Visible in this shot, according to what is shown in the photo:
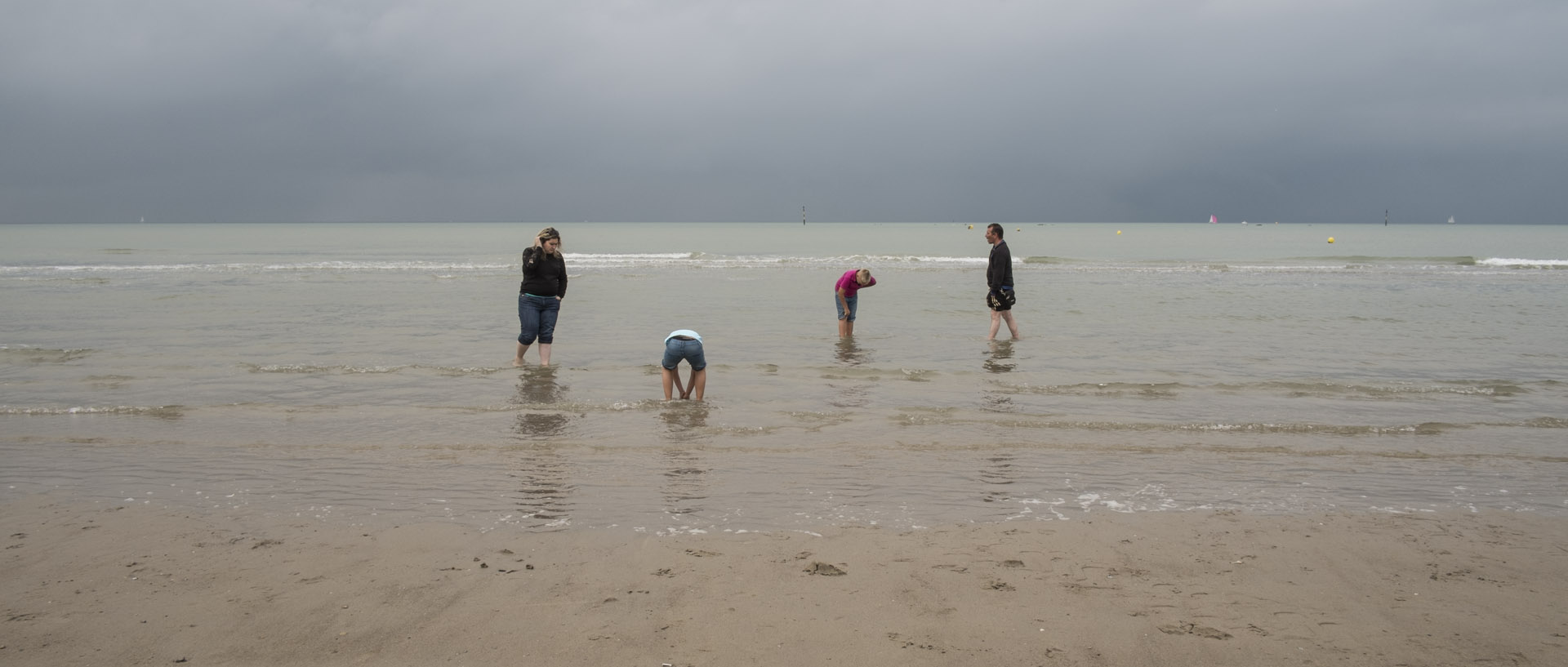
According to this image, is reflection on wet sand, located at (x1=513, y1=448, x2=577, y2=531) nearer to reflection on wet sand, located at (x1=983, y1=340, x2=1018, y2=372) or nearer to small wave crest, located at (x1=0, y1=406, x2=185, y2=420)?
small wave crest, located at (x1=0, y1=406, x2=185, y2=420)

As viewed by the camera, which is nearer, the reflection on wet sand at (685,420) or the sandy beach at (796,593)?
the sandy beach at (796,593)

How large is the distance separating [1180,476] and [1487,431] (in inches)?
132

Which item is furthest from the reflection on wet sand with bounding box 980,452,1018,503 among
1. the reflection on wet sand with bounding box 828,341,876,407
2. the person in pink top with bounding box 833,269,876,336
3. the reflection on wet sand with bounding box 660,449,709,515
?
the person in pink top with bounding box 833,269,876,336

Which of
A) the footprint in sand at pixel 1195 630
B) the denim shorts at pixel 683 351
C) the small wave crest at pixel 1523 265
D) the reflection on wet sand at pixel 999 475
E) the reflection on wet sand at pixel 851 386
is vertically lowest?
the footprint in sand at pixel 1195 630

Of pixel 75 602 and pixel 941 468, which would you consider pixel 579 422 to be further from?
pixel 75 602

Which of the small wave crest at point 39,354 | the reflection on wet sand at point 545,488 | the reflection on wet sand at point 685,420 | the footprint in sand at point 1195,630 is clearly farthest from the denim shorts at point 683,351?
the small wave crest at point 39,354

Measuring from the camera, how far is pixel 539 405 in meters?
8.48

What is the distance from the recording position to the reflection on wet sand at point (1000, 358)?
1073cm

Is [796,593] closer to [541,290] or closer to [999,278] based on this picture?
[541,290]

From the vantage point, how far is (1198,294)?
2233 centimetres

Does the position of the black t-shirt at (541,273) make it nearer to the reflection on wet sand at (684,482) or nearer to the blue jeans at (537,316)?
the blue jeans at (537,316)

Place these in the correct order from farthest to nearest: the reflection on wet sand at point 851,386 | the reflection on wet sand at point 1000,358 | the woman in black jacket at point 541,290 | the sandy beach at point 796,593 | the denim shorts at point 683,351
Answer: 1. the reflection on wet sand at point 1000,358
2. the woman in black jacket at point 541,290
3. the reflection on wet sand at point 851,386
4. the denim shorts at point 683,351
5. the sandy beach at point 796,593

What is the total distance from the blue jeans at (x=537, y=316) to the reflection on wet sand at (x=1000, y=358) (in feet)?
16.5

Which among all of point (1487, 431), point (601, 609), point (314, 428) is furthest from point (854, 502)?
point (1487, 431)
